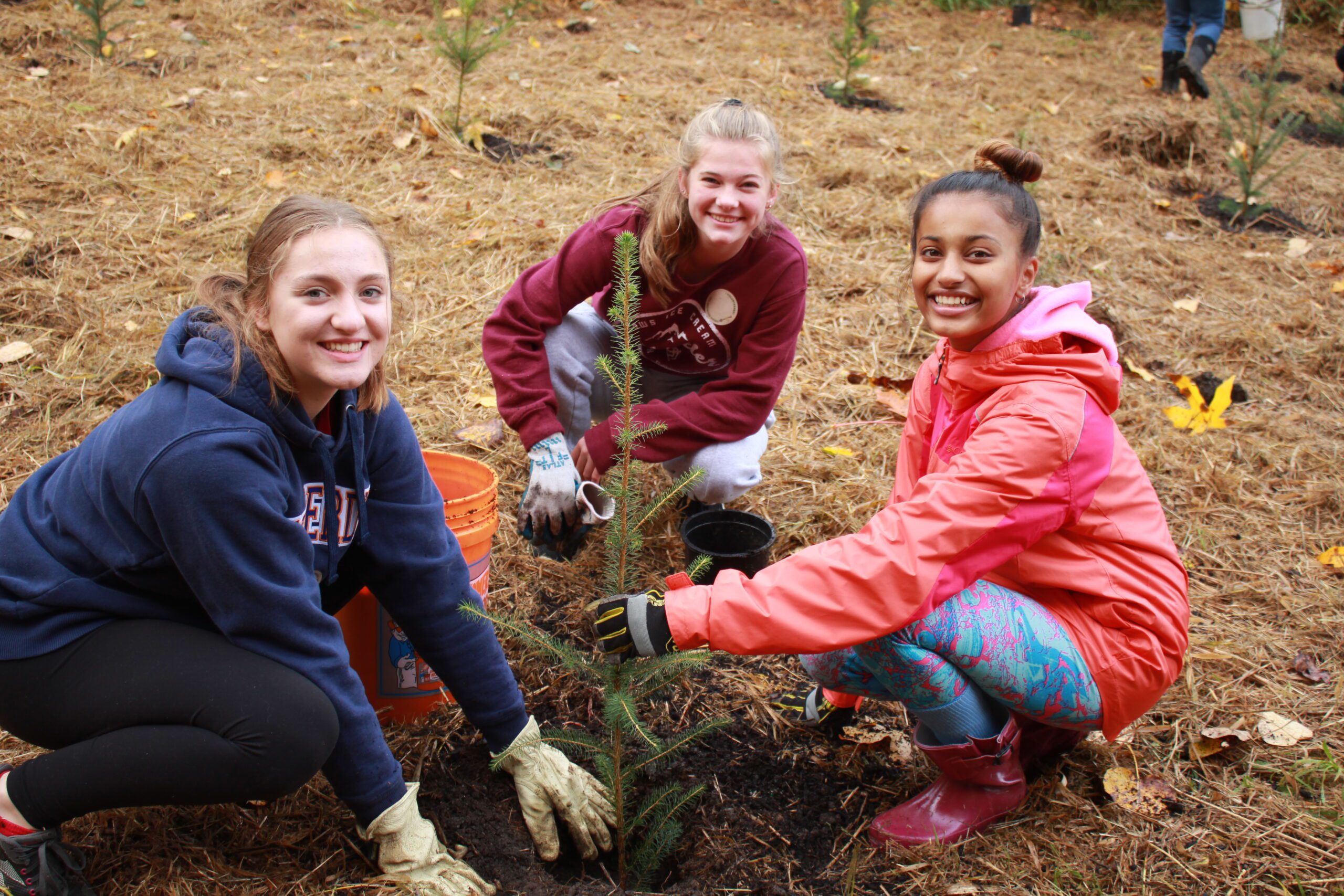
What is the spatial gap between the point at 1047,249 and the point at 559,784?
14.3ft

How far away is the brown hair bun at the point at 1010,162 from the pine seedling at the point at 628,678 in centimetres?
82

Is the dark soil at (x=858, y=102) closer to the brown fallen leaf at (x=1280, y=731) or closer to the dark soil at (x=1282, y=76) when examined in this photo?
the dark soil at (x=1282, y=76)

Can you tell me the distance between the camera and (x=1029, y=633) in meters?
1.97

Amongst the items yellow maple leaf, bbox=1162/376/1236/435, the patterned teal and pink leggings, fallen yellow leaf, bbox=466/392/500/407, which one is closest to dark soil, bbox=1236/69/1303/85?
yellow maple leaf, bbox=1162/376/1236/435

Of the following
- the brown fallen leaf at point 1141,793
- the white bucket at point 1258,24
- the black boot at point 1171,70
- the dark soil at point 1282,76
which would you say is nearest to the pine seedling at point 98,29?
the brown fallen leaf at point 1141,793

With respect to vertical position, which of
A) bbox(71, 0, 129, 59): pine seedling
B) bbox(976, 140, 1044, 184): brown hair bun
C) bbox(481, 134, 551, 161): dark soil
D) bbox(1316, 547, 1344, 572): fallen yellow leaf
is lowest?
bbox(1316, 547, 1344, 572): fallen yellow leaf

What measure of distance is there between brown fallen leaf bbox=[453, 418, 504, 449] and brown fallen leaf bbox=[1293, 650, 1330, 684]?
2752mm

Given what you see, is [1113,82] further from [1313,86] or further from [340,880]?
[340,880]

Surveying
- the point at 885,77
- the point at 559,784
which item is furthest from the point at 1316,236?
the point at 559,784

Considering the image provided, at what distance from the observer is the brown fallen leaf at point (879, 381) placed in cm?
422

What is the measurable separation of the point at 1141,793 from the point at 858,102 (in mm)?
6458

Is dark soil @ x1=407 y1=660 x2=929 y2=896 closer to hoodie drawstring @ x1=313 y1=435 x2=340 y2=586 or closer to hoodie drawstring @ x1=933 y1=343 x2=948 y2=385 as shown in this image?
hoodie drawstring @ x1=313 y1=435 x2=340 y2=586

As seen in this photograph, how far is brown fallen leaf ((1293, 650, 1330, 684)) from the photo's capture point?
2625 mm

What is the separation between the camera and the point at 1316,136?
7719 mm
